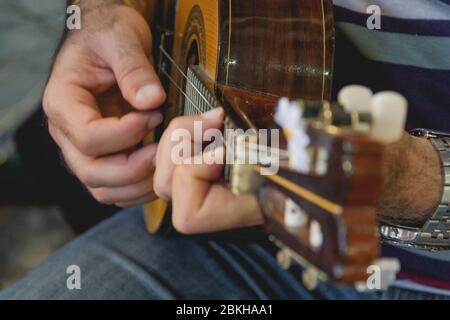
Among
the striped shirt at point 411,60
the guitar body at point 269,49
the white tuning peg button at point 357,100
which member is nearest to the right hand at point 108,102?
the guitar body at point 269,49

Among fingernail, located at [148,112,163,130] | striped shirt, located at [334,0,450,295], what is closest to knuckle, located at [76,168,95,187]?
fingernail, located at [148,112,163,130]

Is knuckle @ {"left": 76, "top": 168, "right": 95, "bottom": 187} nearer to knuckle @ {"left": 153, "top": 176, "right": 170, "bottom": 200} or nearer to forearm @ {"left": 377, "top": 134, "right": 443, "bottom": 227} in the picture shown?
knuckle @ {"left": 153, "top": 176, "right": 170, "bottom": 200}

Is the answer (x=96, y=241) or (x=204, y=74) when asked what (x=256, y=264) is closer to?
(x=96, y=241)

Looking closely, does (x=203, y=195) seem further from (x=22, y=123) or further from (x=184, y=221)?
(x=22, y=123)

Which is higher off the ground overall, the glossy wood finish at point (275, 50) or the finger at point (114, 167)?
the glossy wood finish at point (275, 50)

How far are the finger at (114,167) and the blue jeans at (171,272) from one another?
9.7 inches

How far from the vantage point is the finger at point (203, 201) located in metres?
0.69

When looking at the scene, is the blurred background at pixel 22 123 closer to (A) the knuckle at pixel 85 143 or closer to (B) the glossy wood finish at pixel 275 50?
(A) the knuckle at pixel 85 143

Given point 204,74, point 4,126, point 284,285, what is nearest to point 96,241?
point 284,285

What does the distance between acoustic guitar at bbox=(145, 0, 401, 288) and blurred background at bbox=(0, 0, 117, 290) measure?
336 mm

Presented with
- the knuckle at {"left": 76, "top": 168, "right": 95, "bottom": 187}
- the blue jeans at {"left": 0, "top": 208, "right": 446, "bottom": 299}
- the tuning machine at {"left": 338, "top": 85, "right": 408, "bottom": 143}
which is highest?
the tuning machine at {"left": 338, "top": 85, "right": 408, "bottom": 143}

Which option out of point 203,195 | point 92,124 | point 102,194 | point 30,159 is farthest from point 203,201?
point 30,159

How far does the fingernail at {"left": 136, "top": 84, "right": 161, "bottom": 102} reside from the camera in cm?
94

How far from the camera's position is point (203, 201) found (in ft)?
2.31
